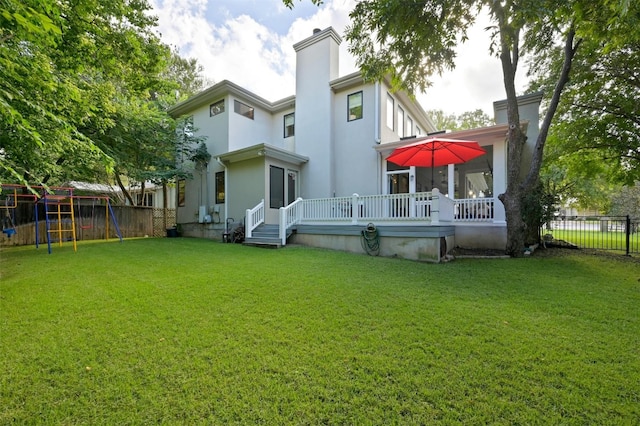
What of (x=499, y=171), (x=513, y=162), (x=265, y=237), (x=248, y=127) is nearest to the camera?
(x=513, y=162)

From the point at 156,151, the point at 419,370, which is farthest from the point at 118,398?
the point at 156,151

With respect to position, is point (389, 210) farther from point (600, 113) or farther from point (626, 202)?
point (626, 202)

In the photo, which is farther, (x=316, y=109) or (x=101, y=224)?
(x=101, y=224)

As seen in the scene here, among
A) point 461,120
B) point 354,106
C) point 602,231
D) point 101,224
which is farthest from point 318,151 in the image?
point 461,120

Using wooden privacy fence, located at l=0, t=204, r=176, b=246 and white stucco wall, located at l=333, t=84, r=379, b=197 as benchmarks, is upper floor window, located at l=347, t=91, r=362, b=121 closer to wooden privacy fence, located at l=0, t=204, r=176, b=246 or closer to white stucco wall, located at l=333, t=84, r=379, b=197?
white stucco wall, located at l=333, t=84, r=379, b=197

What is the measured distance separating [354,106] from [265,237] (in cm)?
623

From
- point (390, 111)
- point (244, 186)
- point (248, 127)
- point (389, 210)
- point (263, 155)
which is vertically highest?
point (390, 111)

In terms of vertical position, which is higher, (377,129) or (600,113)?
(600,113)

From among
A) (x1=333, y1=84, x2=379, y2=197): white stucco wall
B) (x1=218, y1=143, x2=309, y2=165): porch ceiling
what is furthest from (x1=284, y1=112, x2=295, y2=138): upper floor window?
(x1=333, y1=84, x2=379, y2=197): white stucco wall

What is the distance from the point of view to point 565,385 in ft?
6.39

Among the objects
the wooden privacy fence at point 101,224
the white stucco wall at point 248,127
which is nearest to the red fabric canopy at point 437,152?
the white stucco wall at point 248,127

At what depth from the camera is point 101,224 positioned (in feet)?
38.5

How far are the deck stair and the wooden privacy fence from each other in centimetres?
622

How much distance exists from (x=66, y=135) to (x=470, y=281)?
7.20 metres
